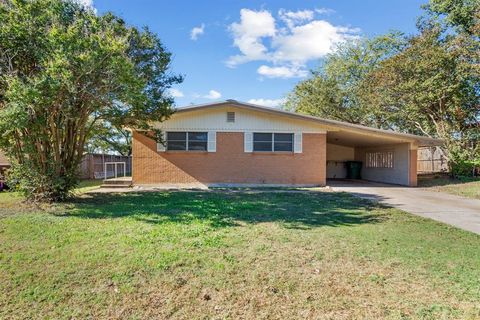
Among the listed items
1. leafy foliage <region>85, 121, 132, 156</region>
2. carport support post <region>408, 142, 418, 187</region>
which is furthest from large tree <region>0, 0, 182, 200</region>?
leafy foliage <region>85, 121, 132, 156</region>

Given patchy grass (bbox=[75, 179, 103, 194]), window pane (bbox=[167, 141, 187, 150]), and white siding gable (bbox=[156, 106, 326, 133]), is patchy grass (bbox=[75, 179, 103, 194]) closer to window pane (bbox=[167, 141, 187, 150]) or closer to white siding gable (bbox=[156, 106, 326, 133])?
window pane (bbox=[167, 141, 187, 150])

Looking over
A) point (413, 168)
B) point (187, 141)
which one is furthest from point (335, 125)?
point (187, 141)

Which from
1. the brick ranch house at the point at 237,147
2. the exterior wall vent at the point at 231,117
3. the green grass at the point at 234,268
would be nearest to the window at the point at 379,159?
the brick ranch house at the point at 237,147

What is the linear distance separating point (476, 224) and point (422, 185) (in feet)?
30.6

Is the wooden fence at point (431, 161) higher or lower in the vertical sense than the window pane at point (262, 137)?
lower

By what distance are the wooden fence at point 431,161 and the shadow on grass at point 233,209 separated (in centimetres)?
1479

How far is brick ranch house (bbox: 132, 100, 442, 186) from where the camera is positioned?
559 inches

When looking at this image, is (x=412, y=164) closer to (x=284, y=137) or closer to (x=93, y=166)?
(x=284, y=137)

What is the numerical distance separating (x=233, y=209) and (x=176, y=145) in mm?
6728

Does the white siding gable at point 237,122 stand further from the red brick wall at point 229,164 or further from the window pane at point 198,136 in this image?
the red brick wall at point 229,164

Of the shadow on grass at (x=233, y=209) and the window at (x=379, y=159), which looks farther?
the window at (x=379, y=159)

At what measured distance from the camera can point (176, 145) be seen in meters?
14.3

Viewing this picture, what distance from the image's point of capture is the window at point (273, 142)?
1465 centimetres

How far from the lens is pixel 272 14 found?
18.0 m
